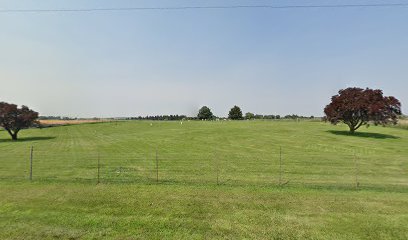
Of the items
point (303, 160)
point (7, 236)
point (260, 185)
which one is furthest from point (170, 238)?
point (303, 160)

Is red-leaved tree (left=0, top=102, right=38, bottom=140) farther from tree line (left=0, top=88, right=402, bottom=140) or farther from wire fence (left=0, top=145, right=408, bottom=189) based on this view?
wire fence (left=0, top=145, right=408, bottom=189)

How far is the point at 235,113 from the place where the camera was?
140 m

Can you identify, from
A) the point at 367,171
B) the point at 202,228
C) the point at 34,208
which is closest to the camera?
the point at 202,228

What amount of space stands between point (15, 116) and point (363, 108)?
5620 cm

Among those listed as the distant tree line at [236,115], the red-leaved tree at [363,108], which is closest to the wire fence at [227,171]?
the red-leaved tree at [363,108]

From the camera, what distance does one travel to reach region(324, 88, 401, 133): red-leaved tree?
4441 cm

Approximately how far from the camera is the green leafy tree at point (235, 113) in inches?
5482

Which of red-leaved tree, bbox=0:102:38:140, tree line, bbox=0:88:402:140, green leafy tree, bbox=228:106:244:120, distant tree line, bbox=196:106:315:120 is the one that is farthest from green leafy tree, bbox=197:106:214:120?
red-leaved tree, bbox=0:102:38:140

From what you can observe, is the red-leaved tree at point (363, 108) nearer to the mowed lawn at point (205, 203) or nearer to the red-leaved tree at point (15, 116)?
the mowed lawn at point (205, 203)

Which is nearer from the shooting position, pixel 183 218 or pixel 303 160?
pixel 183 218

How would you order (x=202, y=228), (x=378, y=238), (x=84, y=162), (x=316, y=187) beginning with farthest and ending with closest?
(x=84, y=162) → (x=316, y=187) → (x=202, y=228) → (x=378, y=238)

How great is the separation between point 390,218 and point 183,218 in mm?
7224

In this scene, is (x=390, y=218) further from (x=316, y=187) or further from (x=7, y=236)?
(x=7, y=236)

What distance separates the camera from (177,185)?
47.4 feet
